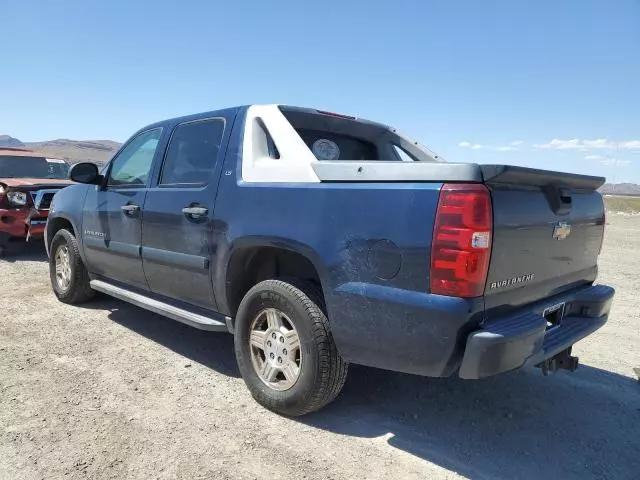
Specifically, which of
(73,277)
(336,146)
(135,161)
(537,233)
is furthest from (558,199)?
(73,277)

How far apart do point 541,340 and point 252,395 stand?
5.93 ft

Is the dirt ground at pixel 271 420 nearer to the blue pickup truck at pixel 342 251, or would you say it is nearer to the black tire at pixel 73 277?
the blue pickup truck at pixel 342 251

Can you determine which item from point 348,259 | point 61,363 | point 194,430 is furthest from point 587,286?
point 61,363

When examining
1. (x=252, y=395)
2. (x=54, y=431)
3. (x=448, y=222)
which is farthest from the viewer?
(x=252, y=395)

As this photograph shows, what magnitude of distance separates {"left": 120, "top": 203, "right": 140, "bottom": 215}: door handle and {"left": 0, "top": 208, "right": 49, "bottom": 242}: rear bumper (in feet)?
15.1

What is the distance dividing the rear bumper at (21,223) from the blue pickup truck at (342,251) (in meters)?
4.20

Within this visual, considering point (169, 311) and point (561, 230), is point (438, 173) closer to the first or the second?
point (561, 230)

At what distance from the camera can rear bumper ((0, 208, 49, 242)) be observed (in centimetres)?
787

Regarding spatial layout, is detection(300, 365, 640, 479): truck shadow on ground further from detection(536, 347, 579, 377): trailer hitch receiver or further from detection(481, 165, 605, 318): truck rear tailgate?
detection(481, 165, 605, 318): truck rear tailgate

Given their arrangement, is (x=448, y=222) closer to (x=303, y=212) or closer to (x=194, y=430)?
(x=303, y=212)

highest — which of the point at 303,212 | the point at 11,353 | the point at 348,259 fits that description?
the point at 303,212

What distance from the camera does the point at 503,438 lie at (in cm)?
287

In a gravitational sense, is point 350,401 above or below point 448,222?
below

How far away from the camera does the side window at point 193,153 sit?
359 cm
